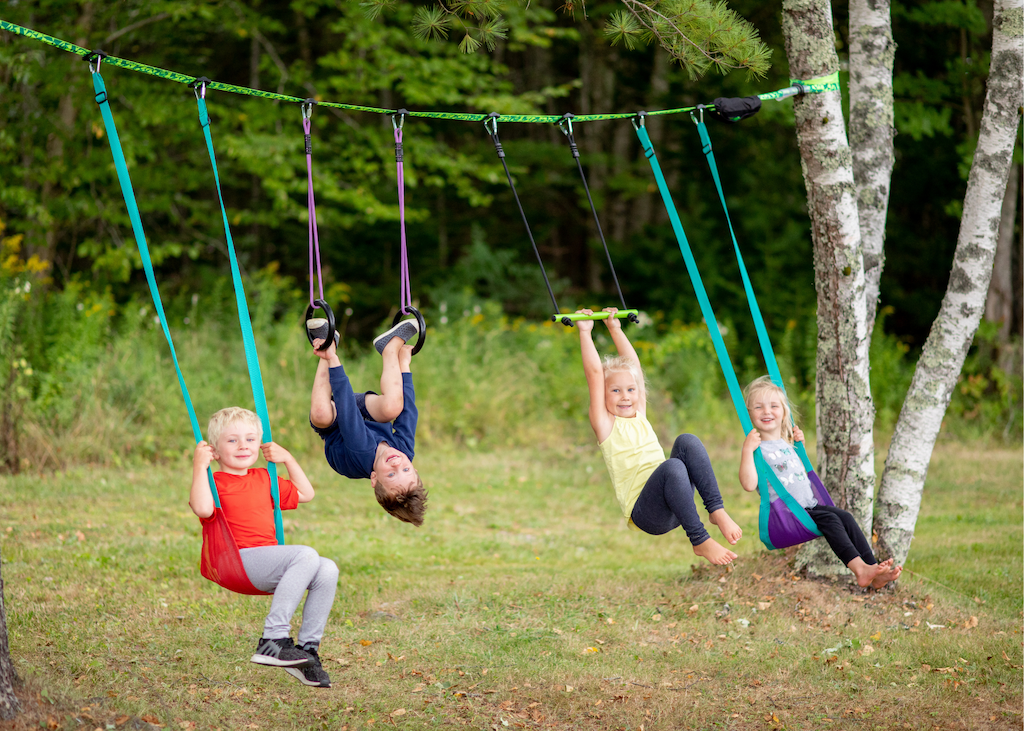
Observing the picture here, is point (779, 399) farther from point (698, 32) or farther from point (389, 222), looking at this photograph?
point (389, 222)

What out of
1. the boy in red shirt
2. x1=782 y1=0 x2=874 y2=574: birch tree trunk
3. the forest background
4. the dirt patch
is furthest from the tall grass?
the boy in red shirt

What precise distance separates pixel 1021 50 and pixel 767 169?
8.48 meters

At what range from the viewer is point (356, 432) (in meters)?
4.05

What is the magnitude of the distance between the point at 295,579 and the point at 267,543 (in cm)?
25

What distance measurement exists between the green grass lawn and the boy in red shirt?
60 cm

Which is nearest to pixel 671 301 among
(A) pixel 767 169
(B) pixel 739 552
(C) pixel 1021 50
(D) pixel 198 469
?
(A) pixel 767 169

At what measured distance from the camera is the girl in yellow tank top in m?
4.27

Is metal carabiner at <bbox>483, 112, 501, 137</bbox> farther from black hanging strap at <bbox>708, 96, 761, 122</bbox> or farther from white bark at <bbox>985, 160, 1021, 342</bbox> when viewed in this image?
white bark at <bbox>985, 160, 1021, 342</bbox>

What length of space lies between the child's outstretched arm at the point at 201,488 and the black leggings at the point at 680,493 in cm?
187

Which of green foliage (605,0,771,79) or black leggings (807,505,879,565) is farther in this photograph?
green foliage (605,0,771,79)

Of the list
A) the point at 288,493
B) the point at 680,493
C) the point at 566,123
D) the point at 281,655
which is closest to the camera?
the point at 281,655

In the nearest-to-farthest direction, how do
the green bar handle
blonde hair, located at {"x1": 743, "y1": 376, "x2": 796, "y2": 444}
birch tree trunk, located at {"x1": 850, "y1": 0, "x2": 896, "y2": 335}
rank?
the green bar handle → blonde hair, located at {"x1": 743, "y1": 376, "x2": 796, "y2": 444} → birch tree trunk, located at {"x1": 850, "y1": 0, "x2": 896, "y2": 335}

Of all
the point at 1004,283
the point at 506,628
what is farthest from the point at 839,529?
the point at 1004,283

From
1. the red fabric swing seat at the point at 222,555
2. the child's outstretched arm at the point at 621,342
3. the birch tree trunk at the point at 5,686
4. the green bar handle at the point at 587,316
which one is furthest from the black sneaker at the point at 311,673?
the child's outstretched arm at the point at 621,342
